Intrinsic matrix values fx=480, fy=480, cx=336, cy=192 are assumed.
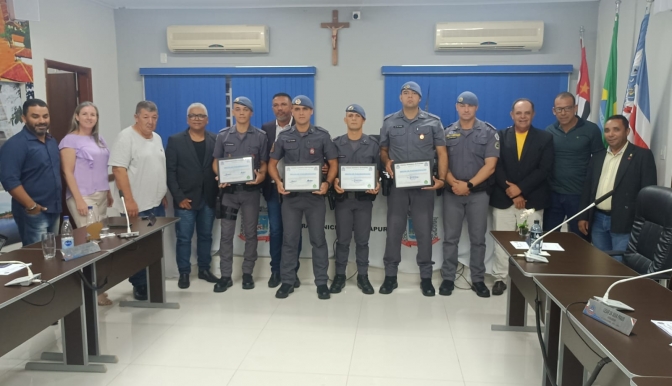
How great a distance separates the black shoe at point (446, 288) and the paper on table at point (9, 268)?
308 centimetres

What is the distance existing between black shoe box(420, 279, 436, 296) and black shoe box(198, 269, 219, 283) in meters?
1.89

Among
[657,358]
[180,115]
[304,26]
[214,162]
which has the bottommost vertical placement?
[657,358]

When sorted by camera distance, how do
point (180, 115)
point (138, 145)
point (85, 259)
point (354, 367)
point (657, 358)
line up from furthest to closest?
point (180, 115), point (138, 145), point (354, 367), point (85, 259), point (657, 358)

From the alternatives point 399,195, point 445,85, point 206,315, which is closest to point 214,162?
point 206,315

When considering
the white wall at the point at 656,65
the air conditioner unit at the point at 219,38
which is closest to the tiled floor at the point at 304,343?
the white wall at the point at 656,65

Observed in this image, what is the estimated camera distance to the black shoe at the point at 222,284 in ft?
13.9

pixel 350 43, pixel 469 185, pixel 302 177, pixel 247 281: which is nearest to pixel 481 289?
pixel 469 185

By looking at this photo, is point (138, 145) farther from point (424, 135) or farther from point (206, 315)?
point (424, 135)

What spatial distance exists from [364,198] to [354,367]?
5.00 feet

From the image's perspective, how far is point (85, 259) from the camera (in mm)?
2645

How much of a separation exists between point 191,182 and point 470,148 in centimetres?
243

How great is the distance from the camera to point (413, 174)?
390 cm

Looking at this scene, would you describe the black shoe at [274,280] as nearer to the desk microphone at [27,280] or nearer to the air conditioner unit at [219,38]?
the desk microphone at [27,280]

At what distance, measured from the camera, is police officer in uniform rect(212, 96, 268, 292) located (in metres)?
4.13
